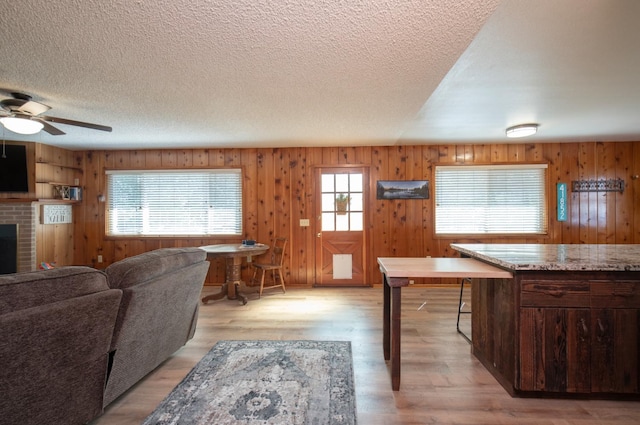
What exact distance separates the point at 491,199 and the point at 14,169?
7.44 metres

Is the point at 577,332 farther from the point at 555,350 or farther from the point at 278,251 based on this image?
the point at 278,251

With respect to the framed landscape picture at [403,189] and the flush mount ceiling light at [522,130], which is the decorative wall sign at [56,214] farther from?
the flush mount ceiling light at [522,130]

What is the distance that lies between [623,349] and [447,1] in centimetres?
236

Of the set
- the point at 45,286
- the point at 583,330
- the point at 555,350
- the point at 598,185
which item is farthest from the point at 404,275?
the point at 598,185

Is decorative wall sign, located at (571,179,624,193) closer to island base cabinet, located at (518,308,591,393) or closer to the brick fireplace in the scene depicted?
island base cabinet, located at (518,308,591,393)

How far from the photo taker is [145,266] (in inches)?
70.5

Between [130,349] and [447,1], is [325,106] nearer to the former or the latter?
[447,1]

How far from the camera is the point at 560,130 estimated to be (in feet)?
13.0

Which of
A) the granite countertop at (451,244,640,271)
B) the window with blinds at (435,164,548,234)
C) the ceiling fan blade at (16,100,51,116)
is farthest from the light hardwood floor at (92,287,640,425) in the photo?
the ceiling fan blade at (16,100,51,116)

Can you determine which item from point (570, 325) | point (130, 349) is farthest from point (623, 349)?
point (130, 349)

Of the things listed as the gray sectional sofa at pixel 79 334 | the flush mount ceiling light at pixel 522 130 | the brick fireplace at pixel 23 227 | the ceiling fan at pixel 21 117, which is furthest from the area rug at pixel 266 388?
the brick fireplace at pixel 23 227

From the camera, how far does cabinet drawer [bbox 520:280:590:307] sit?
1.80 meters

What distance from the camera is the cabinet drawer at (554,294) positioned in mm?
1797

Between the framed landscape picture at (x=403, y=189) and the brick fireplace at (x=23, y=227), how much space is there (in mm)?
5392
